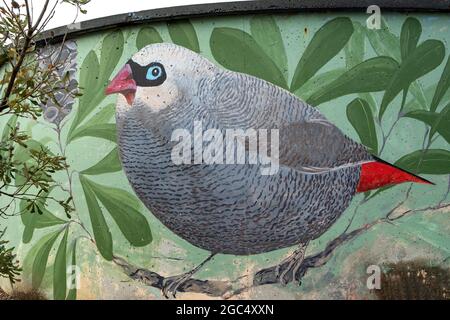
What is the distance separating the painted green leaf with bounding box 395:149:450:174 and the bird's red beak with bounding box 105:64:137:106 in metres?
2.75

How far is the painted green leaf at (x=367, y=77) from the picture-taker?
680 centimetres

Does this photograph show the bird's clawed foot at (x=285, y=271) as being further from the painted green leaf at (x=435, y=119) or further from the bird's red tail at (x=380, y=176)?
the painted green leaf at (x=435, y=119)

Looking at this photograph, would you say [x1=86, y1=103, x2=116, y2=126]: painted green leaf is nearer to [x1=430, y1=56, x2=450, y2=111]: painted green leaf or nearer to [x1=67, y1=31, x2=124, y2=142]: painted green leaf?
[x1=67, y1=31, x2=124, y2=142]: painted green leaf

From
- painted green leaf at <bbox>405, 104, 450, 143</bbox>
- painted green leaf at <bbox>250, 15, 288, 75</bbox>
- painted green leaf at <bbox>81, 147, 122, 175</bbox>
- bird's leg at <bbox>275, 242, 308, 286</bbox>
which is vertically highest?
painted green leaf at <bbox>250, 15, 288, 75</bbox>

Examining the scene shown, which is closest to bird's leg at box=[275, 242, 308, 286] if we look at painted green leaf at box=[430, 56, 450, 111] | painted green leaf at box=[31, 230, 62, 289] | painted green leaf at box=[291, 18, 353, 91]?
painted green leaf at box=[291, 18, 353, 91]

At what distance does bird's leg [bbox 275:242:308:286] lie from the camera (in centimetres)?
675

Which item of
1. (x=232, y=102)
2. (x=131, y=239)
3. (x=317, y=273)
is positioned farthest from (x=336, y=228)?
(x=131, y=239)

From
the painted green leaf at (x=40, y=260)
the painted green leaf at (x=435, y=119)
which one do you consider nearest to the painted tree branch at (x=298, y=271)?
the painted green leaf at (x=435, y=119)

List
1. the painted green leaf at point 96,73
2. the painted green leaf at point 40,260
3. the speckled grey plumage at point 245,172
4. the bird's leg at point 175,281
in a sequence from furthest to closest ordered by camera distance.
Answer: the painted green leaf at point 40,260, the painted green leaf at point 96,73, the bird's leg at point 175,281, the speckled grey plumage at point 245,172

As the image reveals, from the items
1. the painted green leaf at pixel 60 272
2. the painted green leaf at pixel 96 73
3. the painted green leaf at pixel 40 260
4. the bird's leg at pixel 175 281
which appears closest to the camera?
the bird's leg at pixel 175 281

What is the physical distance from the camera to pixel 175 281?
6.93 m

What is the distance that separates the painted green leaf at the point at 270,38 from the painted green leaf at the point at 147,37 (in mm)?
990
